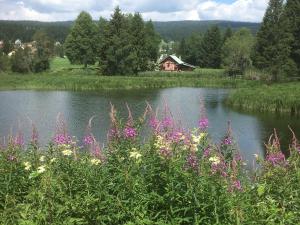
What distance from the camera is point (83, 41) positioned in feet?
322

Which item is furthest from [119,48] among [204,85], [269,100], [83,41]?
[269,100]

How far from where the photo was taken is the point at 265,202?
6.05 meters

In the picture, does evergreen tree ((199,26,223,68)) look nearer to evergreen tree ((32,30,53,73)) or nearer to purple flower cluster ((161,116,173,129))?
evergreen tree ((32,30,53,73))

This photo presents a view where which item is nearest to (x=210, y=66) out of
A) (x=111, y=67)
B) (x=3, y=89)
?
(x=111, y=67)

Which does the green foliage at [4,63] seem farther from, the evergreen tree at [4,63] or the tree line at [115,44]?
the tree line at [115,44]

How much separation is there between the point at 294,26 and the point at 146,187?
62.0 meters

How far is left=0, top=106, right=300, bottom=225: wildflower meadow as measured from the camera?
551 centimetres

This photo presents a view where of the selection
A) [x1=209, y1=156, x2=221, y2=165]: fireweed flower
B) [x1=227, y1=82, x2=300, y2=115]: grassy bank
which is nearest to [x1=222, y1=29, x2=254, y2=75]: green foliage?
[x1=227, y1=82, x2=300, y2=115]: grassy bank

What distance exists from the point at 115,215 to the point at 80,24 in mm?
98308

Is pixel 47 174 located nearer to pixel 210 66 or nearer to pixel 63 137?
pixel 63 137

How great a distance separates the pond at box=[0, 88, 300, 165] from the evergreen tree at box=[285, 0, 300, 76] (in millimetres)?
17205

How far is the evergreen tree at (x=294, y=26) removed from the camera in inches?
2502

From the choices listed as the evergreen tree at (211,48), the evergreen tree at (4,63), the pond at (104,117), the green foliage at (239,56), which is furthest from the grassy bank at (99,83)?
the evergreen tree at (211,48)

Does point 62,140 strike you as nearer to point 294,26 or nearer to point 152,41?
point 294,26
